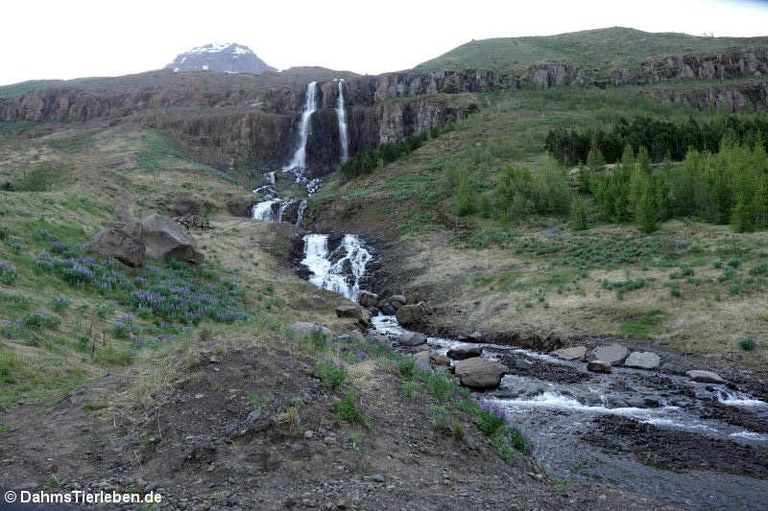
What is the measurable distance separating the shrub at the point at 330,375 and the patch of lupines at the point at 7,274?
956cm

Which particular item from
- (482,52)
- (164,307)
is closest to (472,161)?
(164,307)

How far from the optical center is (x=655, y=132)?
57406 millimetres

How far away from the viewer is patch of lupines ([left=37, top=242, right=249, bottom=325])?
53.5ft

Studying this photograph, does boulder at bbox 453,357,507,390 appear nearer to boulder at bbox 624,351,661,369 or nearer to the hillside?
the hillside

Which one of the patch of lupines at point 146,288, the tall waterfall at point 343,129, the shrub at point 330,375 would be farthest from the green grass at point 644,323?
the tall waterfall at point 343,129

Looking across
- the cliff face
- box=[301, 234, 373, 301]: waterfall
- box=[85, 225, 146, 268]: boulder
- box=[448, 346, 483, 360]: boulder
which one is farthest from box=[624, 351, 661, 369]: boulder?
the cliff face

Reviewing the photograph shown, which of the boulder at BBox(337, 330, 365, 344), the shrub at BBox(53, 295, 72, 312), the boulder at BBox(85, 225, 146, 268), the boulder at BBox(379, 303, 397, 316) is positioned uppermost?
the boulder at BBox(85, 225, 146, 268)

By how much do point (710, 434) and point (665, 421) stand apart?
1064 millimetres

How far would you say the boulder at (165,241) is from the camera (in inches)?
903

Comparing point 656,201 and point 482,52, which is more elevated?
point 482,52

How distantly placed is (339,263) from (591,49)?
389ft

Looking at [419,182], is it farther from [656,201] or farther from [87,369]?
[87,369]

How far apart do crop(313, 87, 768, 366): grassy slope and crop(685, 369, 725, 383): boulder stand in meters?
1.88

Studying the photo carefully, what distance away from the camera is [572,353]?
20.0 meters
